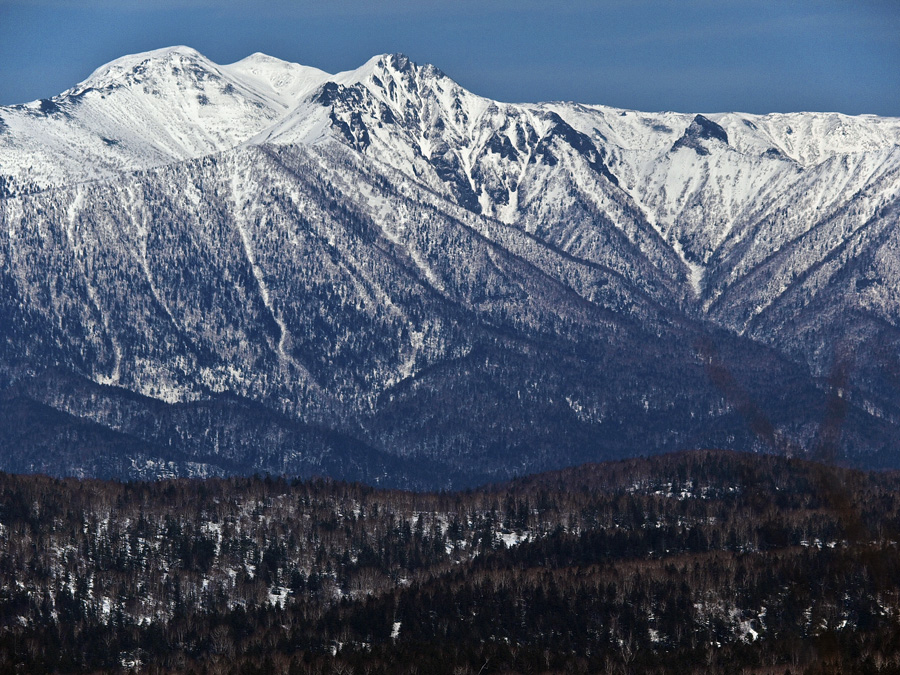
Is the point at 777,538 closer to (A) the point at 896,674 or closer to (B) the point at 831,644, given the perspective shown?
(B) the point at 831,644

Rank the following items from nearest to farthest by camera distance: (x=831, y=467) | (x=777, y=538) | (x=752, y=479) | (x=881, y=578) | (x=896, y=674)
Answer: (x=831, y=467) → (x=881, y=578) → (x=752, y=479) → (x=777, y=538) → (x=896, y=674)

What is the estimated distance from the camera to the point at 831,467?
2322 inches

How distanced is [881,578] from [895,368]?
1085 centimetres

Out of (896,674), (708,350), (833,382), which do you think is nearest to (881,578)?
(833,382)

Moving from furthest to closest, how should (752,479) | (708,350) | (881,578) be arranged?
(708,350) < (752,479) < (881,578)

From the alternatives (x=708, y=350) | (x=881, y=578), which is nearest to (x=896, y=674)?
(x=708, y=350)

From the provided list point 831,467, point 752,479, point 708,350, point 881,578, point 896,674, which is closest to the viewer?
point 831,467

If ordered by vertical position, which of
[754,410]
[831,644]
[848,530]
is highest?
[754,410]

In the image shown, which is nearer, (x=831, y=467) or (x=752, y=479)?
(x=831, y=467)

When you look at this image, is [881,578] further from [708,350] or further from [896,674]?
[896,674]

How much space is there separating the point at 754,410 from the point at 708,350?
18.8 m

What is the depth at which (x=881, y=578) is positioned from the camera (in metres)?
63.1

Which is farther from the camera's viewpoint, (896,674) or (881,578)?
(896,674)

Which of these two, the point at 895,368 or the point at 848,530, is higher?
the point at 895,368
